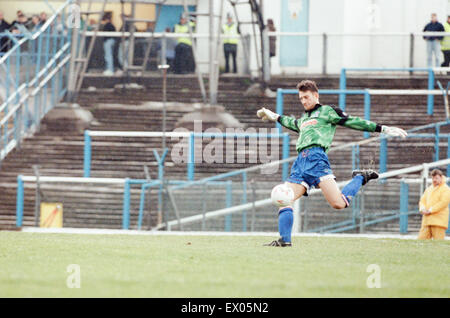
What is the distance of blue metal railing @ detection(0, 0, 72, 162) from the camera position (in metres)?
27.2

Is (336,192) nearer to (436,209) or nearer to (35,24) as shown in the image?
(436,209)

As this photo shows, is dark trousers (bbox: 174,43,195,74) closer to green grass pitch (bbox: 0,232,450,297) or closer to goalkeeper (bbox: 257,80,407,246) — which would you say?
green grass pitch (bbox: 0,232,450,297)

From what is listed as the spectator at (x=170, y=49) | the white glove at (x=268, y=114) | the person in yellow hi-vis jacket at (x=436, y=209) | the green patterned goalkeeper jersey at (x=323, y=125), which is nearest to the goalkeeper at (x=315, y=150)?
the green patterned goalkeeper jersey at (x=323, y=125)

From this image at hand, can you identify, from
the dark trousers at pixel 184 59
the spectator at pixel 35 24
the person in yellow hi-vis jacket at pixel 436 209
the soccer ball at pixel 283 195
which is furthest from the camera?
the dark trousers at pixel 184 59

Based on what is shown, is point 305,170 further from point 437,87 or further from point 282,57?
point 282,57

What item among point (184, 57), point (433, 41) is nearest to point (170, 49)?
point (184, 57)

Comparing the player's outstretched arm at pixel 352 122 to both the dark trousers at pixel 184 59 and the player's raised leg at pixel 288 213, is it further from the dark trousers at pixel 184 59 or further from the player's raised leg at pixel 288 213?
the dark trousers at pixel 184 59

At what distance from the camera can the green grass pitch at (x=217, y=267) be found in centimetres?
877

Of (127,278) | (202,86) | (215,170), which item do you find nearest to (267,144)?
(215,170)

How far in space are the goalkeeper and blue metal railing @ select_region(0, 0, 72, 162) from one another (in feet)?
48.9

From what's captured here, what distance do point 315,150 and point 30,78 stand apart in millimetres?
16823

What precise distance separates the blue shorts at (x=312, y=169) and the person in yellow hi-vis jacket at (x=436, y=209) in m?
5.34

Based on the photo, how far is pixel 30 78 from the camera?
28.4m

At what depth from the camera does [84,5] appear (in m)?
34.2
